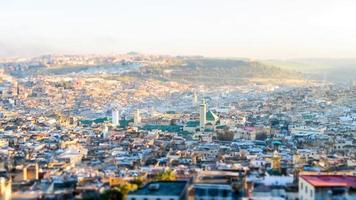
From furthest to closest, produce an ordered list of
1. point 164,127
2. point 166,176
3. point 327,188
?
point 164,127 < point 166,176 < point 327,188

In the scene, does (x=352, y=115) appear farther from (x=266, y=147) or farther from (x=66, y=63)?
(x=66, y=63)

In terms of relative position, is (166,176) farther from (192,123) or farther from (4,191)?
(192,123)

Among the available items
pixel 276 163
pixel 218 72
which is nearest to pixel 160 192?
pixel 276 163

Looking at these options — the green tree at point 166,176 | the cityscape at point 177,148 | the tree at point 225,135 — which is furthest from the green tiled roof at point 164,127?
the green tree at point 166,176

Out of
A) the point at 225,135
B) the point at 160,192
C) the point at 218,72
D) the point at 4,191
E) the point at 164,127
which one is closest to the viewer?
the point at 4,191

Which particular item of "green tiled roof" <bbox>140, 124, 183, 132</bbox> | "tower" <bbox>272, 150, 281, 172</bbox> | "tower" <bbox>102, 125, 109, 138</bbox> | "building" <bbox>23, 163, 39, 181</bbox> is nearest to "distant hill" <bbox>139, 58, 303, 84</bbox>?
"green tiled roof" <bbox>140, 124, 183, 132</bbox>

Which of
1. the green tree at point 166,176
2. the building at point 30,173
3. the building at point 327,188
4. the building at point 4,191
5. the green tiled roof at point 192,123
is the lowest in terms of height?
the green tiled roof at point 192,123

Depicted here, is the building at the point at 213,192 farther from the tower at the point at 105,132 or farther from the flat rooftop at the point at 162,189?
the tower at the point at 105,132

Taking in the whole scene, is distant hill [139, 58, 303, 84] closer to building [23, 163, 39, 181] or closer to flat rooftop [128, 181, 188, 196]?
building [23, 163, 39, 181]
